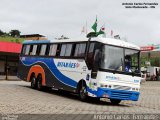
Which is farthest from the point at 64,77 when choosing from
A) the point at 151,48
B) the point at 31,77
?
the point at 151,48

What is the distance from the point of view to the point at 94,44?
1895cm

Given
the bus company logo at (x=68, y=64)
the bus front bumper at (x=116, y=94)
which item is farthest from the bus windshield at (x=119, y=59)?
the bus company logo at (x=68, y=64)

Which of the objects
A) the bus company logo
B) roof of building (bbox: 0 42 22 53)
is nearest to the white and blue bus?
the bus company logo

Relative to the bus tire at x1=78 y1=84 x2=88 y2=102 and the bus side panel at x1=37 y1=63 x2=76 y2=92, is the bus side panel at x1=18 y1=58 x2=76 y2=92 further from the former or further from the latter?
the bus tire at x1=78 y1=84 x2=88 y2=102

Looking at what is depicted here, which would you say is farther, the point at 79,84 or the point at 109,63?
the point at 79,84

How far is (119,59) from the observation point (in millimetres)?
18797

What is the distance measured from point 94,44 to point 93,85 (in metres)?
1.89

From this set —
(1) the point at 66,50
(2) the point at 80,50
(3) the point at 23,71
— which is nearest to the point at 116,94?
(2) the point at 80,50

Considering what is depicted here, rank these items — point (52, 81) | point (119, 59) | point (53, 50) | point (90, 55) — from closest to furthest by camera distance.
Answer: point (119, 59) → point (90, 55) → point (52, 81) → point (53, 50)

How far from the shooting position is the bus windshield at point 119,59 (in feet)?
60.6

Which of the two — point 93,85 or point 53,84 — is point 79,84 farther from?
point 53,84

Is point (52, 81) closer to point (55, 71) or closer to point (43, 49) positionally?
point (55, 71)

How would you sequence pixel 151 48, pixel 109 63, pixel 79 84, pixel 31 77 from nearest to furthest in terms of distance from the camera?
pixel 109 63
pixel 79 84
pixel 31 77
pixel 151 48

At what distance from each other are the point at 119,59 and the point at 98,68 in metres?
1.11
